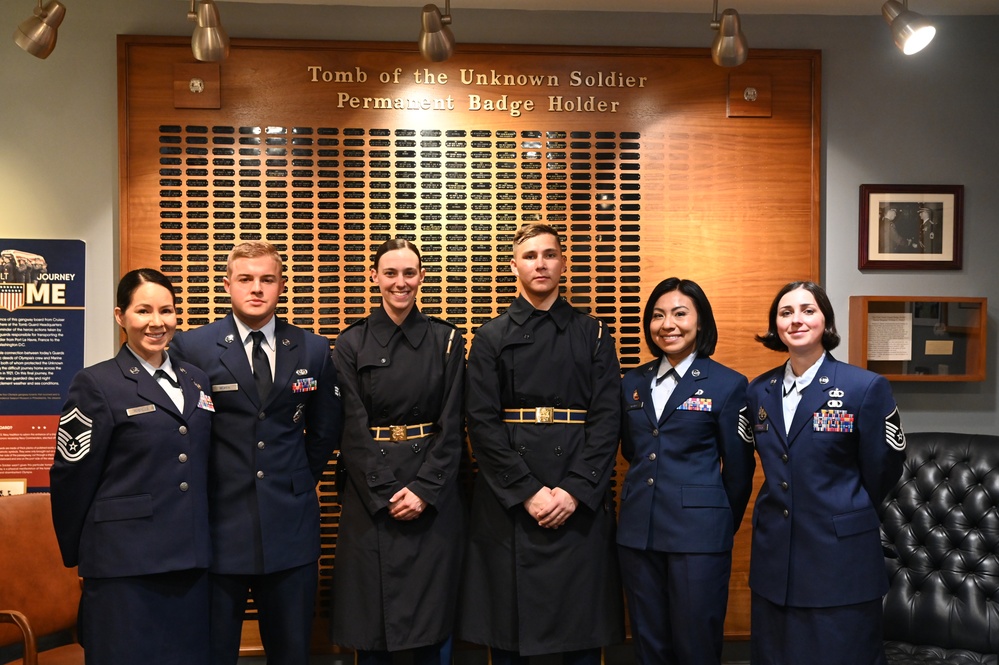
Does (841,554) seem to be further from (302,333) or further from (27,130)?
(27,130)

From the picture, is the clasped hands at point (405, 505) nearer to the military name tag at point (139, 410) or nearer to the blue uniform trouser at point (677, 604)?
the blue uniform trouser at point (677, 604)

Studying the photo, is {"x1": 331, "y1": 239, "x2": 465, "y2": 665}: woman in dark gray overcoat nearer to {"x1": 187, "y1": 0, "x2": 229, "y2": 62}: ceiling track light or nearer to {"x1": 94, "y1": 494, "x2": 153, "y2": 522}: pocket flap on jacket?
{"x1": 94, "y1": 494, "x2": 153, "y2": 522}: pocket flap on jacket

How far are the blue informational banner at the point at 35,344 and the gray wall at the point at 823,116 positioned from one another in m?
0.07

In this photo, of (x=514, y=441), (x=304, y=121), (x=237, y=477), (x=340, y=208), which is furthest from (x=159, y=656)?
(x=304, y=121)

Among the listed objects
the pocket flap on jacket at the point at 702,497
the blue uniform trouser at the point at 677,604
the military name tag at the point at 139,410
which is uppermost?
the military name tag at the point at 139,410

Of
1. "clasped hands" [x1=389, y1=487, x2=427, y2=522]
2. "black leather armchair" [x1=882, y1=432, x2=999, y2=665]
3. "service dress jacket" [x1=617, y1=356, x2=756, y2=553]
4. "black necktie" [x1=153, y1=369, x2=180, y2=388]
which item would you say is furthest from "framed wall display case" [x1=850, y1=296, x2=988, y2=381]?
"black necktie" [x1=153, y1=369, x2=180, y2=388]

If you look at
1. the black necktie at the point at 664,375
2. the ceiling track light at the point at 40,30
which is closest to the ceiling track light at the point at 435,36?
the ceiling track light at the point at 40,30

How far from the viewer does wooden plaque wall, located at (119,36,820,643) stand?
3645 mm

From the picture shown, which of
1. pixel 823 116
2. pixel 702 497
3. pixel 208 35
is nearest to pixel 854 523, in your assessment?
pixel 702 497

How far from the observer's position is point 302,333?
2.97 m

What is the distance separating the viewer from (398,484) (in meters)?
3.01

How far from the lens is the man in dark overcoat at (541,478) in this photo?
3.06 metres

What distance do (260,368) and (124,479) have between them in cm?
59

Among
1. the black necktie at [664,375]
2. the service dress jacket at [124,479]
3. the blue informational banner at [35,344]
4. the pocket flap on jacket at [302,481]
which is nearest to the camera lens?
the service dress jacket at [124,479]
